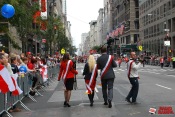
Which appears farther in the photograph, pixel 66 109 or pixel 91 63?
pixel 91 63

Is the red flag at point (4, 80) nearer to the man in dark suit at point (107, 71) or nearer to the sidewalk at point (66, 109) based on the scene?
the sidewalk at point (66, 109)

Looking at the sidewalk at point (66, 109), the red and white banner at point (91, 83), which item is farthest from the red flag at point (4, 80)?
the red and white banner at point (91, 83)

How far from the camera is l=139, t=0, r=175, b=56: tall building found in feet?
215

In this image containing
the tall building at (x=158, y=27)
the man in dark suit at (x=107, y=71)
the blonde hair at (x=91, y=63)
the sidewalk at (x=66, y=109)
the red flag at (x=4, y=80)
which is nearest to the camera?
the red flag at (x=4, y=80)

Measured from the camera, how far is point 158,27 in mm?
74875

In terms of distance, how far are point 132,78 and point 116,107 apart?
1.31m

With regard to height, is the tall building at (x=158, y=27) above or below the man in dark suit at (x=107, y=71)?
above

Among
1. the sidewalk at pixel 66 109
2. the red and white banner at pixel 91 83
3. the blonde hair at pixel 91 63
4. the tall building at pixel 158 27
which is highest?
the tall building at pixel 158 27

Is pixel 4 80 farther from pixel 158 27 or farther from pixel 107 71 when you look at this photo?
pixel 158 27

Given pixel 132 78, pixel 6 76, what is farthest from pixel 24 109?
pixel 132 78

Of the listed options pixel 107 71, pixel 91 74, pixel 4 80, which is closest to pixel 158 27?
pixel 91 74

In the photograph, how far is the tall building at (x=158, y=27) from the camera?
6550 centimetres

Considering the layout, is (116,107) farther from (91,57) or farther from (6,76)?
(6,76)

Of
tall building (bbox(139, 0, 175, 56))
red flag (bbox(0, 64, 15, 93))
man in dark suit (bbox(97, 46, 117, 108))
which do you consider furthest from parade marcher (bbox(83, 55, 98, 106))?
tall building (bbox(139, 0, 175, 56))
